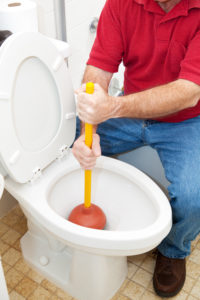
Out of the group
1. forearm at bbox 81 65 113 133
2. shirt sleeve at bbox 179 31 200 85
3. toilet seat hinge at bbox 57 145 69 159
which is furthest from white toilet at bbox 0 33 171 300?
shirt sleeve at bbox 179 31 200 85

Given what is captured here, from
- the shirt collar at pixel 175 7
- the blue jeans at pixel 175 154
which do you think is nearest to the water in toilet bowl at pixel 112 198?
the blue jeans at pixel 175 154

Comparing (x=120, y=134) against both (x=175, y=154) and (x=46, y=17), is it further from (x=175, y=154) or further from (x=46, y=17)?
(x=46, y=17)

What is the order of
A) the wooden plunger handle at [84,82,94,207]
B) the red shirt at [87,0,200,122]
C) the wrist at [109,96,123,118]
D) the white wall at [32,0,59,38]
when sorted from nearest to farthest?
the wooden plunger handle at [84,82,94,207], the wrist at [109,96,123,118], the red shirt at [87,0,200,122], the white wall at [32,0,59,38]

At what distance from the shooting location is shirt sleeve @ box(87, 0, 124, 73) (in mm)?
1175

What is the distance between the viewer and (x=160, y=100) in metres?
1.03

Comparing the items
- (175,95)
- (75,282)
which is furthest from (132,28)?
(75,282)

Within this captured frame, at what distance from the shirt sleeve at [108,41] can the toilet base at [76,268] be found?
2.07 ft

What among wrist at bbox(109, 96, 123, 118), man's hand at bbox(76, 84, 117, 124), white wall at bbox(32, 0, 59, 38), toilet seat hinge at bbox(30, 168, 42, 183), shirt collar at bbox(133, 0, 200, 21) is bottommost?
toilet seat hinge at bbox(30, 168, 42, 183)

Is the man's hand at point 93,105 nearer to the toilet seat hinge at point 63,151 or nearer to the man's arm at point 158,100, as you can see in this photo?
the man's arm at point 158,100

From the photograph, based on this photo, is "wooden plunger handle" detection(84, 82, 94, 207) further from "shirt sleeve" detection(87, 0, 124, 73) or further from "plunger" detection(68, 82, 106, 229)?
"shirt sleeve" detection(87, 0, 124, 73)

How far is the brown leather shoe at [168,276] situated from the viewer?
1.24m

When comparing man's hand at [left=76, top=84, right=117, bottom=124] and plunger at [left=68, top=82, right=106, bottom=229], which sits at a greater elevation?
man's hand at [left=76, top=84, right=117, bottom=124]

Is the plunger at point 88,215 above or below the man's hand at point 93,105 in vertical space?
below

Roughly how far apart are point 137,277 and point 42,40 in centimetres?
89
